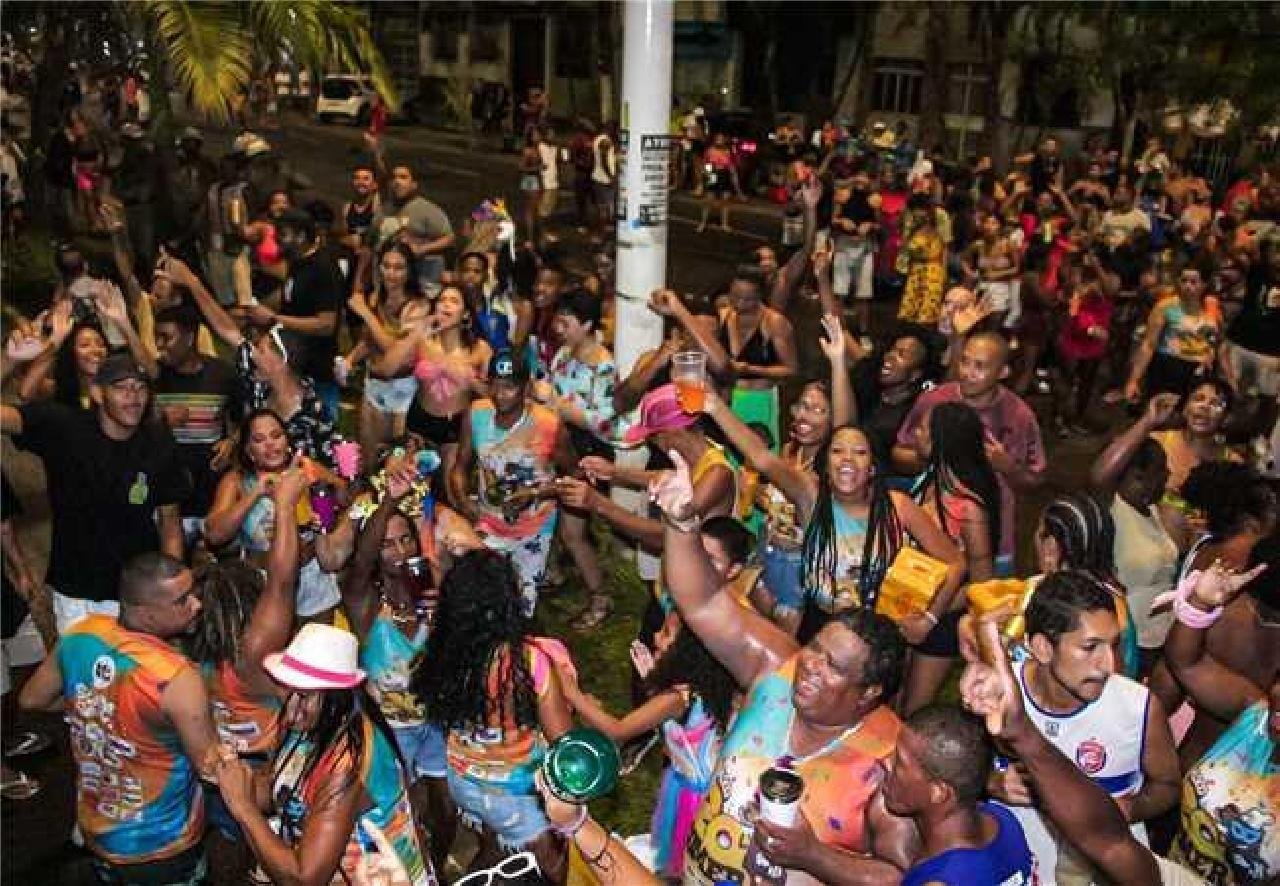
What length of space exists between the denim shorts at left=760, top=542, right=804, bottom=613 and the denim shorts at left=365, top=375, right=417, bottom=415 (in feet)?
9.63

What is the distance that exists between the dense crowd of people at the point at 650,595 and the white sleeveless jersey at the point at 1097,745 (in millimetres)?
15

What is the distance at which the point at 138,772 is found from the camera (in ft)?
13.1

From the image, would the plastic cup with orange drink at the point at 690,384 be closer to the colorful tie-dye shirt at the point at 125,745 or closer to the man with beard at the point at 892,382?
the man with beard at the point at 892,382

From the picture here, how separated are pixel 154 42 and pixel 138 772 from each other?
922cm

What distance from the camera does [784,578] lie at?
5480 mm

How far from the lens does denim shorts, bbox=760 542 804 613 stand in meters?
5.41

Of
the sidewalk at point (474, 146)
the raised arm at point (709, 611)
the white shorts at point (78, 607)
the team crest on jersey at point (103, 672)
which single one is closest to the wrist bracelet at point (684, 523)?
the raised arm at point (709, 611)

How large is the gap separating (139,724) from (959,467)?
3247 millimetres

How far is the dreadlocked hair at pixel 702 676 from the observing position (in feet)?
13.7

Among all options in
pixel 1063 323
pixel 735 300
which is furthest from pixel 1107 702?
pixel 1063 323

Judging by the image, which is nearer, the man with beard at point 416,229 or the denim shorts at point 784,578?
the denim shorts at point 784,578

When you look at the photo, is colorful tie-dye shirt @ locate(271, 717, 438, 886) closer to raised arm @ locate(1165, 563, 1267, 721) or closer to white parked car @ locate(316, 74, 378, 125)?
raised arm @ locate(1165, 563, 1267, 721)

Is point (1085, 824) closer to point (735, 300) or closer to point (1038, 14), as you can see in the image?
point (735, 300)

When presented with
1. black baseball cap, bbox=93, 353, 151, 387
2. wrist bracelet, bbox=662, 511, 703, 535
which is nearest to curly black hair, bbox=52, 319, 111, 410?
black baseball cap, bbox=93, 353, 151, 387
